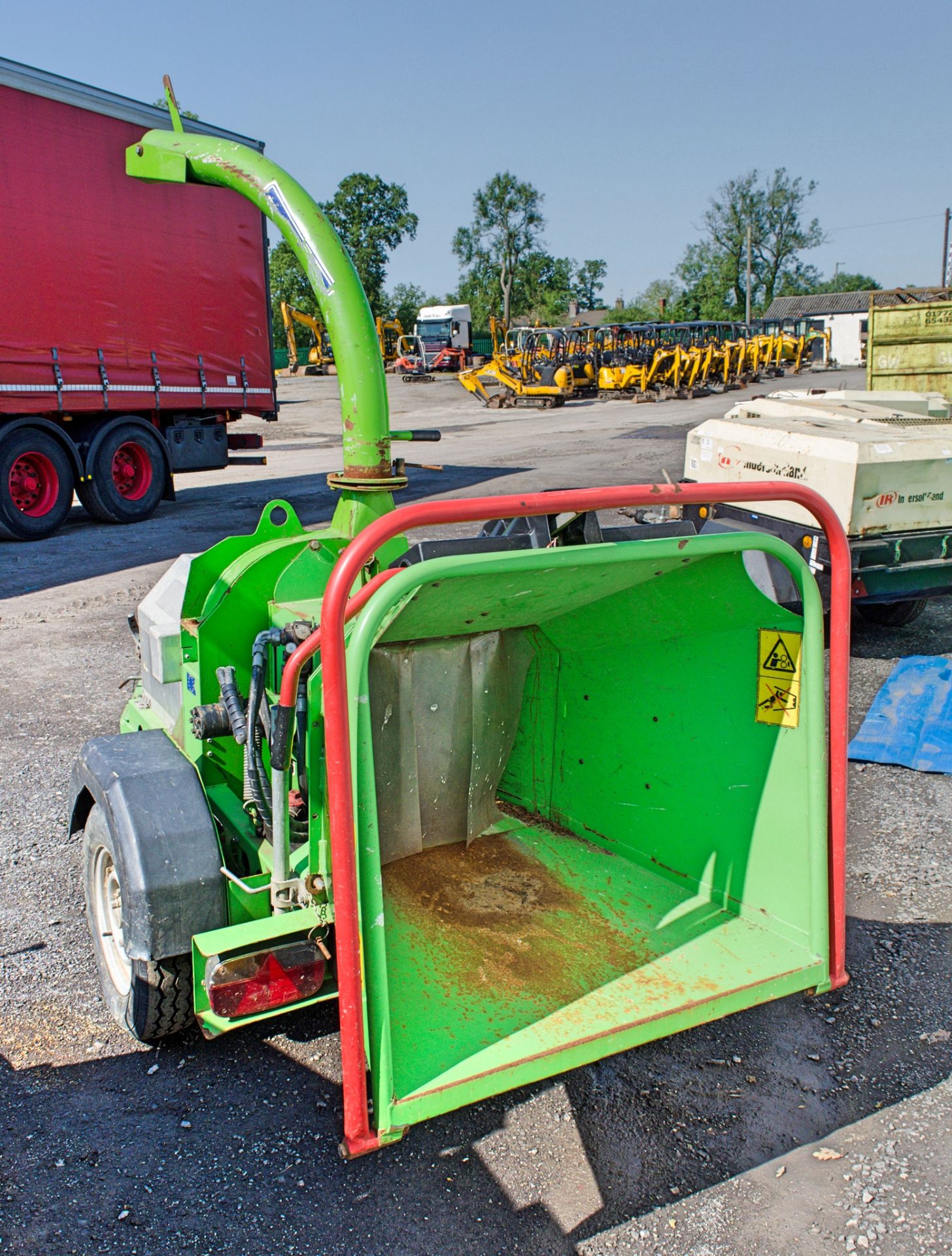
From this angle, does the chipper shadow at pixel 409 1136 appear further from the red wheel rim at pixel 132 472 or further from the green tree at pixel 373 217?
the green tree at pixel 373 217

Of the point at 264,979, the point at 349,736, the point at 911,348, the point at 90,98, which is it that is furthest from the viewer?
the point at 911,348

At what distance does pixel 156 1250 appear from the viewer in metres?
2.35

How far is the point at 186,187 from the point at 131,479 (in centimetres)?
384

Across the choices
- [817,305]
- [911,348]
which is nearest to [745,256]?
[817,305]

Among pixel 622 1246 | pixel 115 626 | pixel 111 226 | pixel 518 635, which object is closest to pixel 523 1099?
pixel 622 1246

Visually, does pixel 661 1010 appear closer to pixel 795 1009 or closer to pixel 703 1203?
pixel 703 1203

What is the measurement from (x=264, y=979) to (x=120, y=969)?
0.96 meters

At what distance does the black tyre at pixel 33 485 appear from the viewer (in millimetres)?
11242

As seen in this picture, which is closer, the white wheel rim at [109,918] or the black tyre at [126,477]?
the white wheel rim at [109,918]

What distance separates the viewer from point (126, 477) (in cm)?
1294

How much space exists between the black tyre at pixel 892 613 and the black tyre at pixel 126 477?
896 cm

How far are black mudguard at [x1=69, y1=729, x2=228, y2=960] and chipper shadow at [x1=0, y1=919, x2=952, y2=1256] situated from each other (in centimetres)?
47

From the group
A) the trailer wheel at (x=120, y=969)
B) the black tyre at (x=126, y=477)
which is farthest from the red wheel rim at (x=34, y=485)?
the trailer wheel at (x=120, y=969)

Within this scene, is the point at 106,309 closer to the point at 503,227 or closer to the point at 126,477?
the point at 126,477
